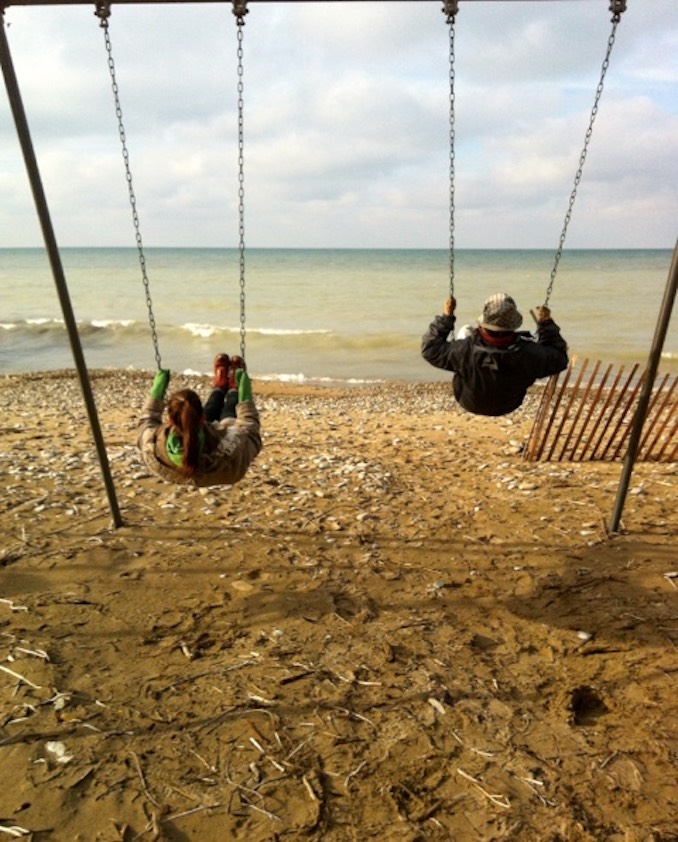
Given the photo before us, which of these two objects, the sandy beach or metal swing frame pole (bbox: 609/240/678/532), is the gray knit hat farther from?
the sandy beach

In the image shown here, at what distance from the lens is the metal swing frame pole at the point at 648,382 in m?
4.89

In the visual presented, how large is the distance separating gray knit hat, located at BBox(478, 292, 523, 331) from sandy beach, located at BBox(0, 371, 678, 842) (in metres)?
1.93

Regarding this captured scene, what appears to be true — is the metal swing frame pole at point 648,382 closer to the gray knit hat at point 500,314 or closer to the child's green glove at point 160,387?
the gray knit hat at point 500,314

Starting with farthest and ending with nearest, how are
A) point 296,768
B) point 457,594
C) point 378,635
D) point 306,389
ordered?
1. point 306,389
2. point 457,594
3. point 378,635
4. point 296,768

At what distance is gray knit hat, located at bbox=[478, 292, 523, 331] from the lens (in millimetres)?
4449

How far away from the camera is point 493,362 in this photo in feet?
14.9

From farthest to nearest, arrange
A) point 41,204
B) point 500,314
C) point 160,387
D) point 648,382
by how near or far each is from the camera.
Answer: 1. point 648,382
2. point 41,204
3. point 160,387
4. point 500,314

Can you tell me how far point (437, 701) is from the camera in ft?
12.1

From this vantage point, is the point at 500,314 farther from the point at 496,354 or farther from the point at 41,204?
the point at 41,204

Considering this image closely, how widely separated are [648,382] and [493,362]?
5.16 feet

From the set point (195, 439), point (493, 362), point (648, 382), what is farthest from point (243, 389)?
point (648, 382)

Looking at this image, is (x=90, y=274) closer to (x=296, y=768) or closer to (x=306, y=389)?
(x=306, y=389)

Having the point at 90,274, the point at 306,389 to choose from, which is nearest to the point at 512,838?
the point at 306,389

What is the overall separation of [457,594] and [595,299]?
100ft
